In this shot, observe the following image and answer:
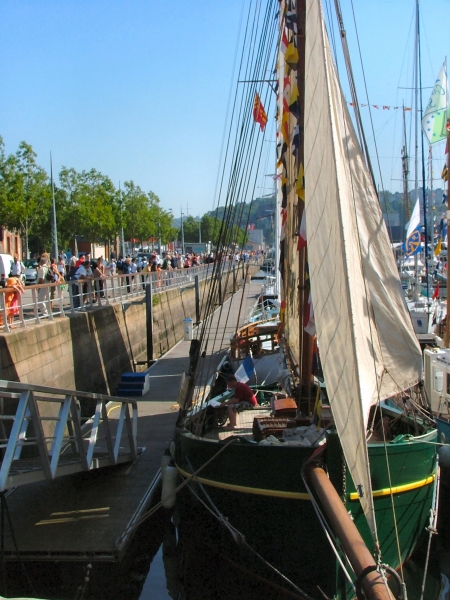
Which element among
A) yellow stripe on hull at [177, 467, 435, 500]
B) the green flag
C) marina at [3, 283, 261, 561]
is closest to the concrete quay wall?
marina at [3, 283, 261, 561]

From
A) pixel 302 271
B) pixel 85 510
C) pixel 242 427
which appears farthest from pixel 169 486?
pixel 302 271

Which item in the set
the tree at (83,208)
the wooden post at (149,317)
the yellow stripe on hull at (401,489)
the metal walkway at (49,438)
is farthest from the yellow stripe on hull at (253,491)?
the tree at (83,208)

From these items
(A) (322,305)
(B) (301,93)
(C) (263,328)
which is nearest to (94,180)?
(C) (263,328)

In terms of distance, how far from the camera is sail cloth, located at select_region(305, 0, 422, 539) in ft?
19.7

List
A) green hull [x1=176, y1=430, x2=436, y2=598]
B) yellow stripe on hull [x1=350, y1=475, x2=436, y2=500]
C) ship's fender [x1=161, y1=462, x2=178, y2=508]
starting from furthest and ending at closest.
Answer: ship's fender [x1=161, y1=462, x2=178, y2=508]
green hull [x1=176, y1=430, x2=436, y2=598]
yellow stripe on hull [x1=350, y1=475, x2=436, y2=500]

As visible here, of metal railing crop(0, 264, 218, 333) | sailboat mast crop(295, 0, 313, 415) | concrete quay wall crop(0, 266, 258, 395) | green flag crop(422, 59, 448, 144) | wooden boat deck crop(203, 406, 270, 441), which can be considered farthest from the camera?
green flag crop(422, 59, 448, 144)

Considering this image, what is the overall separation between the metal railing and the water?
4.84 meters

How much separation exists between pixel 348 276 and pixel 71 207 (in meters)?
48.0

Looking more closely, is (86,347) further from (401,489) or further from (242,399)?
(401,489)

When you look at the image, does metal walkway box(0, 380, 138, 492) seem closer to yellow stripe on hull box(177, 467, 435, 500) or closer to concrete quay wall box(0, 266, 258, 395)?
concrete quay wall box(0, 266, 258, 395)

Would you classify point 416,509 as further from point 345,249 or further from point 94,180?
point 94,180

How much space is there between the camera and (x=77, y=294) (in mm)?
19328

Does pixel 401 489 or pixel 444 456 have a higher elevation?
pixel 401 489

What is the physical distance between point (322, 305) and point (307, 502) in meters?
2.72
